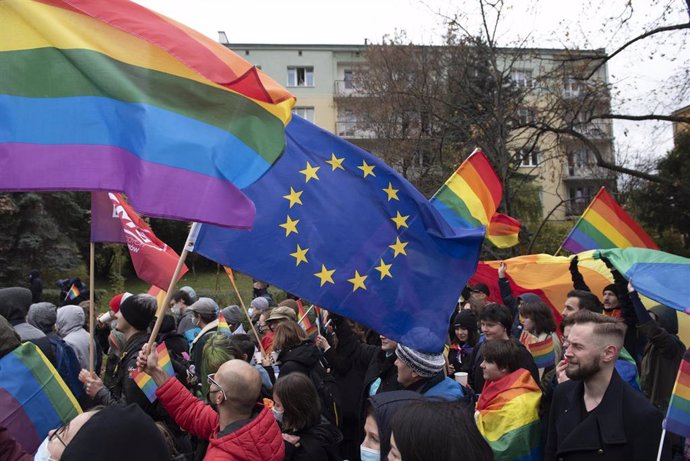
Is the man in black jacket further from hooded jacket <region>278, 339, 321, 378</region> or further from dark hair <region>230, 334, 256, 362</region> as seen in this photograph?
dark hair <region>230, 334, 256, 362</region>

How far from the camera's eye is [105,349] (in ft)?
29.5

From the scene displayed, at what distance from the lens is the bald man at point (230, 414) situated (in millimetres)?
3537

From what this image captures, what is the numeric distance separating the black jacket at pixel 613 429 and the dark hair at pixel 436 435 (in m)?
1.47

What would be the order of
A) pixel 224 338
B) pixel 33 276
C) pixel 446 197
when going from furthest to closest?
pixel 33 276 < pixel 446 197 < pixel 224 338

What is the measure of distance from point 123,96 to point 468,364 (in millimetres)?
4431

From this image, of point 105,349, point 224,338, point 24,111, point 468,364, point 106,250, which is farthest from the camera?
point 106,250

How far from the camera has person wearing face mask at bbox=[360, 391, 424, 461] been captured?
259 cm

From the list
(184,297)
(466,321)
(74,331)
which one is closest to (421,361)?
(466,321)

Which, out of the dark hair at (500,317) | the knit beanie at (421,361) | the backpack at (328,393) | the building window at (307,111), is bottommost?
the backpack at (328,393)

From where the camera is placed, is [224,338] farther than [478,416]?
Yes

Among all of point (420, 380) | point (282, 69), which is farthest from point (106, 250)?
point (420, 380)

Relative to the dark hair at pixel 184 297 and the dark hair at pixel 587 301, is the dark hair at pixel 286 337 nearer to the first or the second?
the dark hair at pixel 587 301

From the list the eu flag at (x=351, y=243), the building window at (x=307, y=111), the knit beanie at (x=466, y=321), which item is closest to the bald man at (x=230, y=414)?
the eu flag at (x=351, y=243)

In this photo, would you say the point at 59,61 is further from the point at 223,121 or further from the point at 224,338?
the point at 224,338
